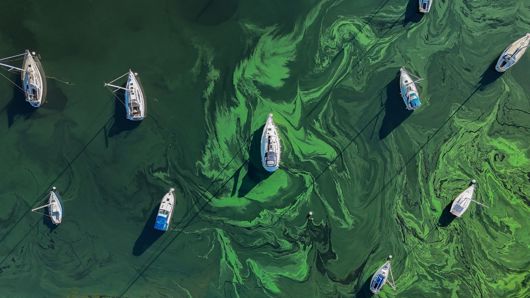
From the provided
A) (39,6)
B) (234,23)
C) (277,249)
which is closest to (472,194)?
(277,249)

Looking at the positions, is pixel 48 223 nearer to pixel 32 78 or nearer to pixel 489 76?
pixel 32 78

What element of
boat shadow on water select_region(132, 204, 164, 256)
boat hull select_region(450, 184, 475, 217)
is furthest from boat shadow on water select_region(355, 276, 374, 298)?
boat shadow on water select_region(132, 204, 164, 256)

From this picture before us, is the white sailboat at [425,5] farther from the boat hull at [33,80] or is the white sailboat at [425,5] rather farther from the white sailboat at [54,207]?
the white sailboat at [54,207]

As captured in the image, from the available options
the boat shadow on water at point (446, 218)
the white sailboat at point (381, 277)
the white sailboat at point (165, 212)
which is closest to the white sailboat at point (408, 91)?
the boat shadow on water at point (446, 218)

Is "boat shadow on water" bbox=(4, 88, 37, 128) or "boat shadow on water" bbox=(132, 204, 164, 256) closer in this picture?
"boat shadow on water" bbox=(4, 88, 37, 128)

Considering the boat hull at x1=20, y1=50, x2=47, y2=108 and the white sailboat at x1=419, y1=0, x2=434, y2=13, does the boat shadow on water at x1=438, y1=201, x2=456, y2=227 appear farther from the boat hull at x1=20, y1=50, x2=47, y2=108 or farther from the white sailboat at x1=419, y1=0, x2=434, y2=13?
the boat hull at x1=20, y1=50, x2=47, y2=108

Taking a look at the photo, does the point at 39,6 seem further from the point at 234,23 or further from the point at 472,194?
the point at 472,194
